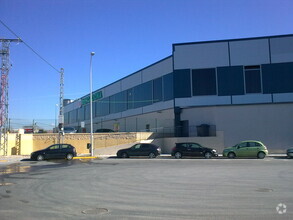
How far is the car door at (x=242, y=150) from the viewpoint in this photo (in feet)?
86.4

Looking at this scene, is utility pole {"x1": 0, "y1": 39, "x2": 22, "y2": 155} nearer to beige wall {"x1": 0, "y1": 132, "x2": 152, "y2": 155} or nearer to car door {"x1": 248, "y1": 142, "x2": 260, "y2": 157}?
beige wall {"x1": 0, "y1": 132, "x2": 152, "y2": 155}

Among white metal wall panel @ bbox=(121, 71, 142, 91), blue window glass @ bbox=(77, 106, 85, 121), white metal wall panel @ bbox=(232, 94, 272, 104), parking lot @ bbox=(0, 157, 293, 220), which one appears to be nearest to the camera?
parking lot @ bbox=(0, 157, 293, 220)

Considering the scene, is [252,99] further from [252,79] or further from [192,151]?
[192,151]

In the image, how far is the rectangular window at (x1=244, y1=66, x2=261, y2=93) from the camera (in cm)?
3566

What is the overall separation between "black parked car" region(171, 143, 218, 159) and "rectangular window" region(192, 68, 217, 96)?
10939 mm

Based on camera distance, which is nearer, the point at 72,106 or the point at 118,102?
the point at 118,102

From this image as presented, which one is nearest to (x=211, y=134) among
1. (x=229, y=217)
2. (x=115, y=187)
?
(x=115, y=187)

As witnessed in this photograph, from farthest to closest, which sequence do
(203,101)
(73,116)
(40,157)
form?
(73,116) < (203,101) < (40,157)

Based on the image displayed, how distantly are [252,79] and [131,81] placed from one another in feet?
70.5

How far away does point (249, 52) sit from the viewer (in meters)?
36.1

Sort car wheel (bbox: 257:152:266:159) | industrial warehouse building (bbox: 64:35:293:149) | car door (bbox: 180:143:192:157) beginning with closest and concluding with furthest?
car wheel (bbox: 257:152:266:159), car door (bbox: 180:143:192:157), industrial warehouse building (bbox: 64:35:293:149)

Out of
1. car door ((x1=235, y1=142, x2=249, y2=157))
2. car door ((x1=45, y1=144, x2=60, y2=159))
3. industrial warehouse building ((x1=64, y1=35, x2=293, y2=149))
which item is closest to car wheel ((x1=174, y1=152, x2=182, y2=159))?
car door ((x1=235, y1=142, x2=249, y2=157))

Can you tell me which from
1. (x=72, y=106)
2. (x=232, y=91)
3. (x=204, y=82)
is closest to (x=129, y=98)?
(x=204, y=82)

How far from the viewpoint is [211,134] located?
3391cm
